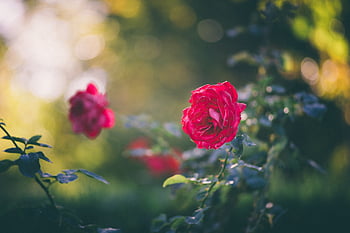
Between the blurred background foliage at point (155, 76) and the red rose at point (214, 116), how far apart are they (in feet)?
1.85

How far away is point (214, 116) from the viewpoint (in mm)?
974

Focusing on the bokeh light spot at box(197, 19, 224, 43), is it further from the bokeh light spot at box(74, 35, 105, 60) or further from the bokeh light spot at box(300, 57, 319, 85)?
the bokeh light spot at box(74, 35, 105, 60)

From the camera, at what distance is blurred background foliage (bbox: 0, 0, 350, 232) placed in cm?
196

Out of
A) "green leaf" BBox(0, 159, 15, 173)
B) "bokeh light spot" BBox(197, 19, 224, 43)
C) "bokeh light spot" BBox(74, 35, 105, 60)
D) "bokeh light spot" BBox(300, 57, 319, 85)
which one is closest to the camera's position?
"green leaf" BBox(0, 159, 15, 173)

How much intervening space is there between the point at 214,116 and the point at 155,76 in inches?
196

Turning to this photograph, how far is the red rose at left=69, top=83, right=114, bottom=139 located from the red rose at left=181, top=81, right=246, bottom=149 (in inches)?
26.9

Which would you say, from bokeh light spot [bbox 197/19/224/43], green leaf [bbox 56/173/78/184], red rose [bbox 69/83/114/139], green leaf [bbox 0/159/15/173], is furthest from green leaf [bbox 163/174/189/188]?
bokeh light spot [bbox 197/19/224/43]

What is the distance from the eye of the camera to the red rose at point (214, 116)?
96 centimetres

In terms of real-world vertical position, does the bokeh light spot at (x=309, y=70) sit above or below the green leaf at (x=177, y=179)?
above

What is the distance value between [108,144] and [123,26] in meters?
2.34

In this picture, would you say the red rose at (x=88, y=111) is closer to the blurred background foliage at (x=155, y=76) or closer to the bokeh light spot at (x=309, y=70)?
the blurred background foliage at (x=155, y=76)

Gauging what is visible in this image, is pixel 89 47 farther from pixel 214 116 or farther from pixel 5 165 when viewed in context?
pixel 214 116

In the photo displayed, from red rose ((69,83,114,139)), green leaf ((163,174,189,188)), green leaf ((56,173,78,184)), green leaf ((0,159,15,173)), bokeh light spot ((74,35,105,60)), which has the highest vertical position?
bokeh light spot ((74,35,105,60))

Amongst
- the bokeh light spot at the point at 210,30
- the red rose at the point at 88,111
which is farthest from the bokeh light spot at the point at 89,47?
the red rose at the point at 88,111
